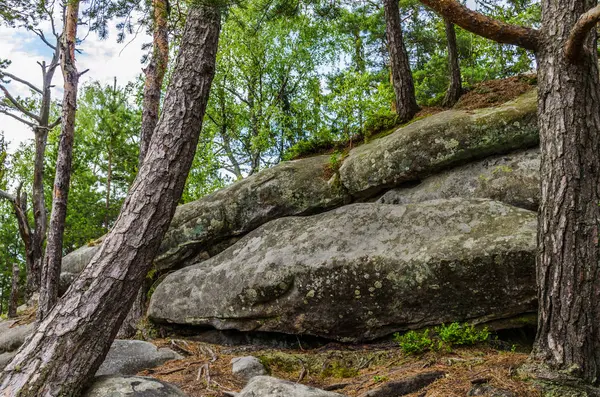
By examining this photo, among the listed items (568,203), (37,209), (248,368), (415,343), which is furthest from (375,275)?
(37,209)

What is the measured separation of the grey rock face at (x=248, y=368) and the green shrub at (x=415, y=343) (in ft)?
5.63

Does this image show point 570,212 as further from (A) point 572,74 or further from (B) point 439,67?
(B) point 439,67

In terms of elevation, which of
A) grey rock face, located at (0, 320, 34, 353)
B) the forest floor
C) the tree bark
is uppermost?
the tree bark

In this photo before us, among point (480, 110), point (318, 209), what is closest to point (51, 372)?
point (318, 209)

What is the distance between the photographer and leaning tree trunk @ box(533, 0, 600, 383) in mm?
3791

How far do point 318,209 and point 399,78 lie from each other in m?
3.45

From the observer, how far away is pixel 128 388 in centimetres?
382

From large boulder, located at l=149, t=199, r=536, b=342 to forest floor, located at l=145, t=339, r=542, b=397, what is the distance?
424 millimetres

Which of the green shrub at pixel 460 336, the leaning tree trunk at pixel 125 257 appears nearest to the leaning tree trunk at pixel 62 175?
the leaning tree trunk at pixel 125 257

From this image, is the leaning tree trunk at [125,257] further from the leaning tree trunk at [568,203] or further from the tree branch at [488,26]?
the leaning tree trunk at [568,203]

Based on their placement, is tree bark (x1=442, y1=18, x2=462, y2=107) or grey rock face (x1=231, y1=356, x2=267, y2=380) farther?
tree bark (x1=442, y1=18, x2=462, y2=107)

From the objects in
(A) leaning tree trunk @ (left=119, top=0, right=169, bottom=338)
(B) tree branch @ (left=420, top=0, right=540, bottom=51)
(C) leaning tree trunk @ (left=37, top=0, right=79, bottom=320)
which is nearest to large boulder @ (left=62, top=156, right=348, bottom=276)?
(A) leaning tree trunk @ (left=119, top=0, right=169, bottom=338)

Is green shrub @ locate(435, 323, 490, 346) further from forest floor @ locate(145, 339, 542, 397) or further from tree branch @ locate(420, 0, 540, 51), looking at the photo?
tree branch @ locate(420, 0, 540, 51)

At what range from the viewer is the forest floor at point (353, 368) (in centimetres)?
396
